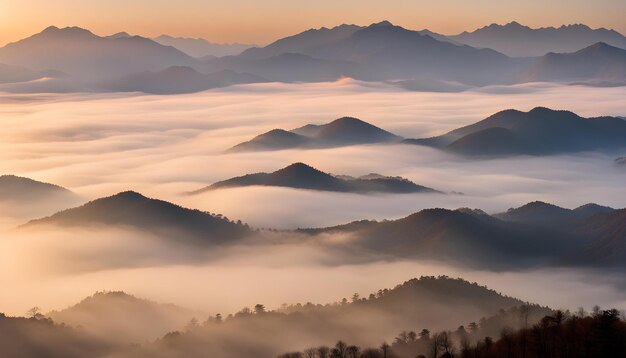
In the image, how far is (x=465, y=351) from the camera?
11325 centimetres

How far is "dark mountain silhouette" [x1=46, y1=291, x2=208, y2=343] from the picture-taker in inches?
6358

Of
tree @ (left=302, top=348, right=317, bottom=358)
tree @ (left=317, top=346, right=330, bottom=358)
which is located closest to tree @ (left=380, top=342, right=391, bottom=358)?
tree @ (left=317, top=346, right=330, bottom=358)

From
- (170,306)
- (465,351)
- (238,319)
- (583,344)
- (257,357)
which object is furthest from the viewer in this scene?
(170,306)

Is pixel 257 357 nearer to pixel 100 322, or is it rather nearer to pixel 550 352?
pixel 100 322

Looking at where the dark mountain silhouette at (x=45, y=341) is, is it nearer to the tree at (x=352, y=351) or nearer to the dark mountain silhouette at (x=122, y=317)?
the dark mountain silhouette at (x=122, y=317)

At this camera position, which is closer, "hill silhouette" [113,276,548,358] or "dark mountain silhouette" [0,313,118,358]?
"dark mountain silhouette" [0,313,118,358]

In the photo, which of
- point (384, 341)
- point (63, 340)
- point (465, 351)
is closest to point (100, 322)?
point (63, 340)

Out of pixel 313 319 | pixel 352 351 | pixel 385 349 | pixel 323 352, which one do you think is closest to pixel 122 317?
pixel 313 319

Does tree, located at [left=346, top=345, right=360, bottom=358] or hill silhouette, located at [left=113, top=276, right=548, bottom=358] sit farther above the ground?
hill silhouette, located at [left=113, top=276, right=548, bottom=358]

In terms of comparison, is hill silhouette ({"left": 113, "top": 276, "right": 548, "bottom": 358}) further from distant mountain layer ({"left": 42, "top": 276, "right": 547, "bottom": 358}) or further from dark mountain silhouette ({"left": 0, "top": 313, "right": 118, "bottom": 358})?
dark mountain silhouette ({"left": 0, "top": 313, "right": 118, "bottom": 358})

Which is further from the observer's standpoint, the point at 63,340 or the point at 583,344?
the point at 63,340

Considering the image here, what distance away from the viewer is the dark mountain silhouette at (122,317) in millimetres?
161500

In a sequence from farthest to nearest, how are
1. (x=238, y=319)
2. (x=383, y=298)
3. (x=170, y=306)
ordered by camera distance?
(x=170, y=306), (x=383, y=298), (x=238, y=319)

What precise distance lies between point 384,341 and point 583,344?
53.4 metres
